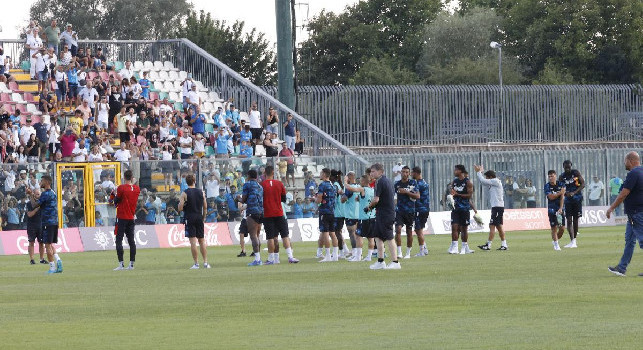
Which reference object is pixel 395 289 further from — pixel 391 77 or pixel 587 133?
pixel 391 77

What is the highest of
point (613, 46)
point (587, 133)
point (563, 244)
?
point (613, 46)

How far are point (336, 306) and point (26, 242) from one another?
75.7ft

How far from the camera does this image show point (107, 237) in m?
40.8

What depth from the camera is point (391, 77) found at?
90.5m

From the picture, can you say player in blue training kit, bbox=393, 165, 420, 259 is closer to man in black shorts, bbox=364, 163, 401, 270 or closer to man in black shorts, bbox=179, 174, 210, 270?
man in black shorts, bbox=364, 163, 401, 270

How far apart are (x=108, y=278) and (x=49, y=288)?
248 centimetres

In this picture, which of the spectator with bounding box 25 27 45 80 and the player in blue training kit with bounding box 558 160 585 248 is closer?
the player in blue training kit with bounding box 558 160 585 248

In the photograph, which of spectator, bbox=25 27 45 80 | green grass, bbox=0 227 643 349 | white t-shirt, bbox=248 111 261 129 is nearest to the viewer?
green grass, bbox=0 227 643 349

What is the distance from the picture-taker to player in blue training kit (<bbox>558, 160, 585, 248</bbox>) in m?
33.2

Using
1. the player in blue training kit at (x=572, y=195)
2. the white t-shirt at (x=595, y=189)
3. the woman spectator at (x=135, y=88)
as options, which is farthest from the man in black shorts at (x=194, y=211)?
the white t-shirt at (x=595, y=189)

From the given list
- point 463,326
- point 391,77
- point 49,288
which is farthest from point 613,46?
point 463,326

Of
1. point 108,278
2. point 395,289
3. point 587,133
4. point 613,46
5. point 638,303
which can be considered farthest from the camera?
point 613,46

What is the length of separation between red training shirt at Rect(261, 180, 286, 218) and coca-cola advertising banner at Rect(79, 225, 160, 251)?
12.8 metres

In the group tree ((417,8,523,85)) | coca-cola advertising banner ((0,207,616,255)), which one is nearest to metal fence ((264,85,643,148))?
coca-cola advertising banner ((0,207,616,255))
